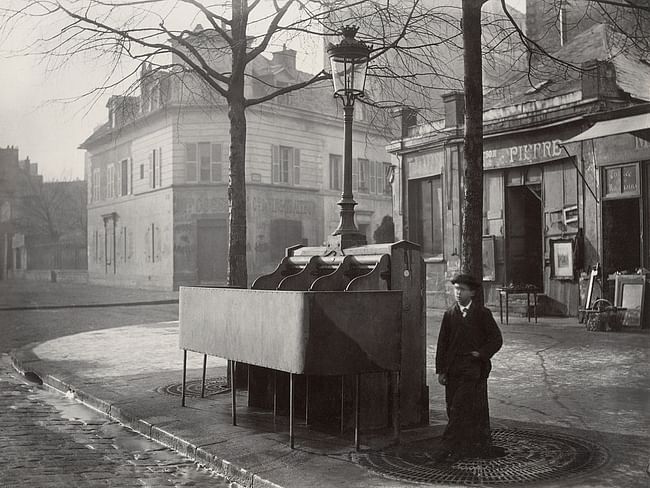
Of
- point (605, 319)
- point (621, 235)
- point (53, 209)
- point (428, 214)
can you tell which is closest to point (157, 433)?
point (605, 319)

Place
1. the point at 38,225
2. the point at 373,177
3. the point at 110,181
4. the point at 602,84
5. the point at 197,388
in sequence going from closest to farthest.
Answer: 1. the point at 197,388
2. the point at 602,84
3. the point at 373,177
4. the point at 110,181
5. the point at 38,225

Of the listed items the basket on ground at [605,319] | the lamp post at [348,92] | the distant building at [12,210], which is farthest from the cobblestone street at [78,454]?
the distant building at [12,210]

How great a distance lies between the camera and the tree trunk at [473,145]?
612 centimetres

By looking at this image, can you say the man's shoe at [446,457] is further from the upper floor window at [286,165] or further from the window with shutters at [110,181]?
the window with shutters at [110,181]

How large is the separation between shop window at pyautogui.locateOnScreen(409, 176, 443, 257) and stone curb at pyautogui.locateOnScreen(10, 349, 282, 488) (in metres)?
12.1

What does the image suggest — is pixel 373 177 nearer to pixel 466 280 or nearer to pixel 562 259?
pixel 562 259

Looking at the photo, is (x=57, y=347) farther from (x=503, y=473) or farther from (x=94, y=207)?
(x=94, y=207)

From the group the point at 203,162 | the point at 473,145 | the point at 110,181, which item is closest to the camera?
the point at 473,145

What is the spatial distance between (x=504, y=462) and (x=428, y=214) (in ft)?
50.6

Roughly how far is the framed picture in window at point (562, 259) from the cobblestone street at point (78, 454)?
1146 centimetres

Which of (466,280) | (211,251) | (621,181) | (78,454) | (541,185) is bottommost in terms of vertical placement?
(78,454)

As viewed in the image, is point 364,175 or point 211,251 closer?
point 211,251

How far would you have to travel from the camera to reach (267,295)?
5723mm

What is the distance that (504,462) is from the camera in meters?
4.97
